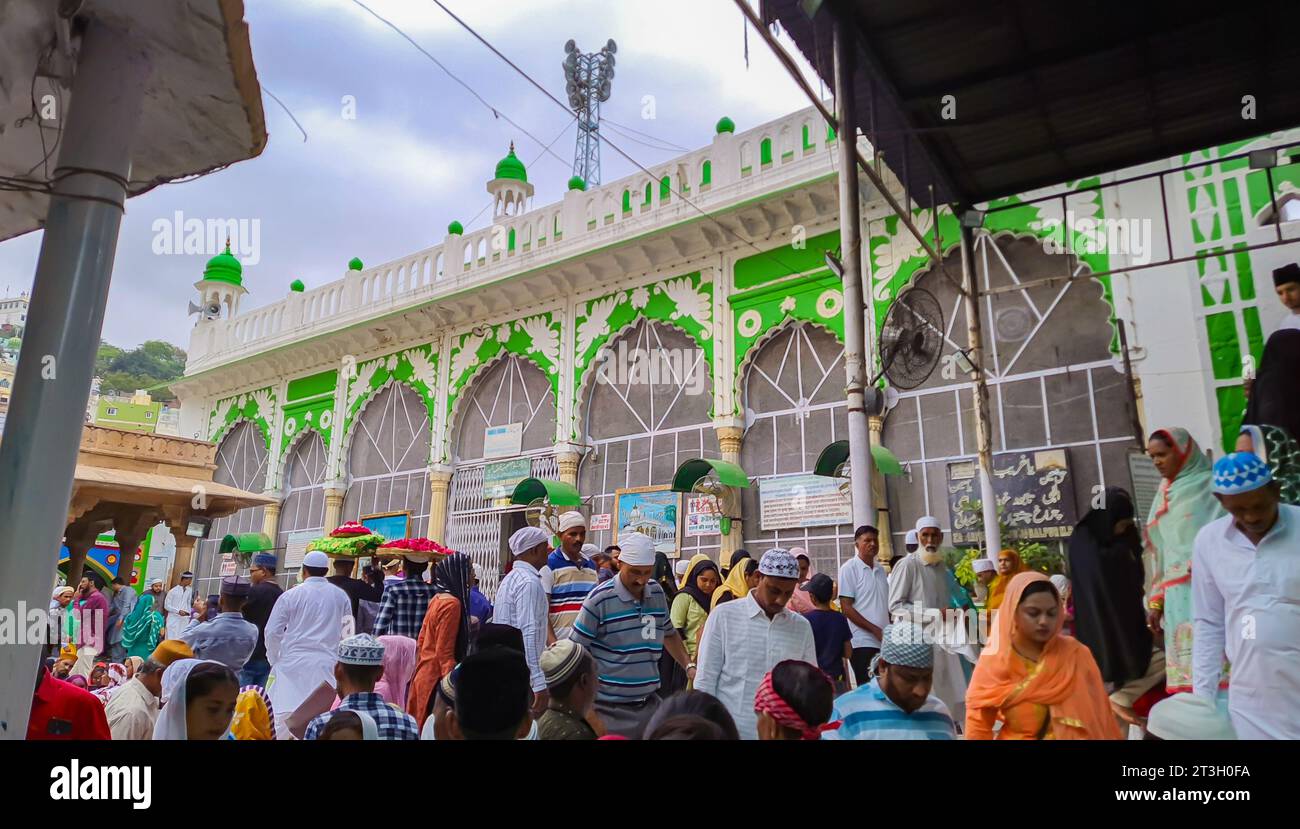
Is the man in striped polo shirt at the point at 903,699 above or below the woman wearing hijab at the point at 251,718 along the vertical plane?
above

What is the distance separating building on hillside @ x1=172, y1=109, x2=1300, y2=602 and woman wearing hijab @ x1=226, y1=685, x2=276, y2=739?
665 cm

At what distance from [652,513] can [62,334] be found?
1026 centimetres

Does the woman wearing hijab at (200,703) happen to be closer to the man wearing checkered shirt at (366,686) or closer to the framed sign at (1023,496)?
the man wearing checkered shirt at (366,686)

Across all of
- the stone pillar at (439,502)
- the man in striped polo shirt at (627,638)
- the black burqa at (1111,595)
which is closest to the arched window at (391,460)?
the stone pillar at (439,502)

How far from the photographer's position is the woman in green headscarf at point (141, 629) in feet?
31.6

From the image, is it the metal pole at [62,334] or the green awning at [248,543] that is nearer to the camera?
the metal pole at [62,334]

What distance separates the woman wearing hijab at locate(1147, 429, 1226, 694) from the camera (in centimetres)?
346

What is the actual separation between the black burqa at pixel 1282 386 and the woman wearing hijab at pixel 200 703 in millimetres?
5300

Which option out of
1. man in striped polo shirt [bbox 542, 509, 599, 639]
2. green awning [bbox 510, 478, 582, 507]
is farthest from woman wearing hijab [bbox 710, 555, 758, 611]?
green awning [bbox 510, 478, 582, 507]

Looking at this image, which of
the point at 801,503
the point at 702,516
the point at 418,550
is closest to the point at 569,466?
the point at 702,516

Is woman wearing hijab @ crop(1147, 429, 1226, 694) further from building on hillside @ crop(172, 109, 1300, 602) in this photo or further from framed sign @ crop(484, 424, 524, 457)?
framed sign @ crop(484, 424, 524, 457)

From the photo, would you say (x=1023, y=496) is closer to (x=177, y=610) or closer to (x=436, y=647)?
(x=436, y=647)
